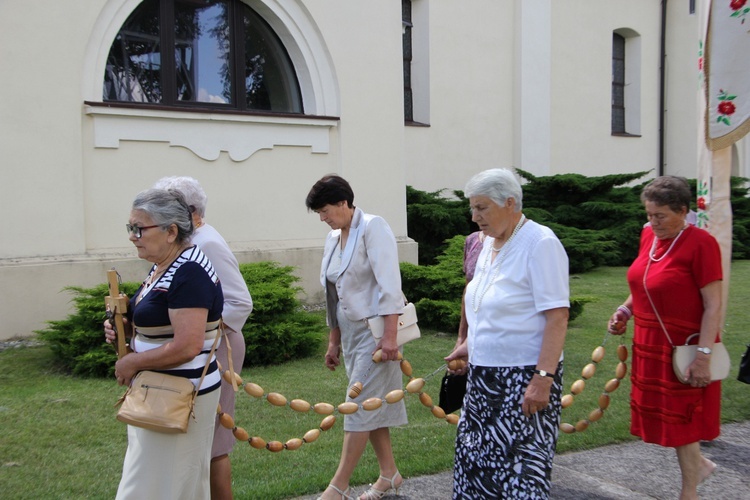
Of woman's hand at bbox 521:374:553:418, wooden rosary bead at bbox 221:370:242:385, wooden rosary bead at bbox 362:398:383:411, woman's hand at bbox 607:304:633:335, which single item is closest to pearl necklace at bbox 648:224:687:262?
woman's hand at bbox 607:304:633:335

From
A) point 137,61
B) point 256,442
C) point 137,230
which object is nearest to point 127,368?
point 137,230

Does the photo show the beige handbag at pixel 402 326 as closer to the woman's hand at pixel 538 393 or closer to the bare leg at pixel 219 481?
the bare leg at pixel 219 481

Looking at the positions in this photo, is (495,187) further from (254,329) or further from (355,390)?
(254,329)

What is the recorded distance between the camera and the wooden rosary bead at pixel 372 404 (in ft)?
13.7

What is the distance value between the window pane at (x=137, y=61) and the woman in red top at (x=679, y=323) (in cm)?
693

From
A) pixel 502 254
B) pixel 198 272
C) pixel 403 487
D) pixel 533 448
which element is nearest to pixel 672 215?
pixel 502 254

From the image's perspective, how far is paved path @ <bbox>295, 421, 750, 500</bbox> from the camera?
14.7ft

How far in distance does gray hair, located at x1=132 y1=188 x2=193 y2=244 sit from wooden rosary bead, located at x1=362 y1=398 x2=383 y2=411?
4.88 ft

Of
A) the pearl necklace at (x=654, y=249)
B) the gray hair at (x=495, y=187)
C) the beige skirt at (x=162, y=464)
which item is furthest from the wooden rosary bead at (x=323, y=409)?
the pearl necklace at (x=654, y=249)

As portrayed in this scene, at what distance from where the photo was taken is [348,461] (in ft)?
14.2

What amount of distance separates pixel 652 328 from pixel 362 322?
1.65 meters

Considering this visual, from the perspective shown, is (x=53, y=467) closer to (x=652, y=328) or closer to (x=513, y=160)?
(x=652, y=328)

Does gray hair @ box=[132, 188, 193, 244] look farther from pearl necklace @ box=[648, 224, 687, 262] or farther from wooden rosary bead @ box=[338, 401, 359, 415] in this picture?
pearl necklace @ box=[648, 224, 687, 262]

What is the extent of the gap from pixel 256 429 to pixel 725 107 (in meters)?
3.96
